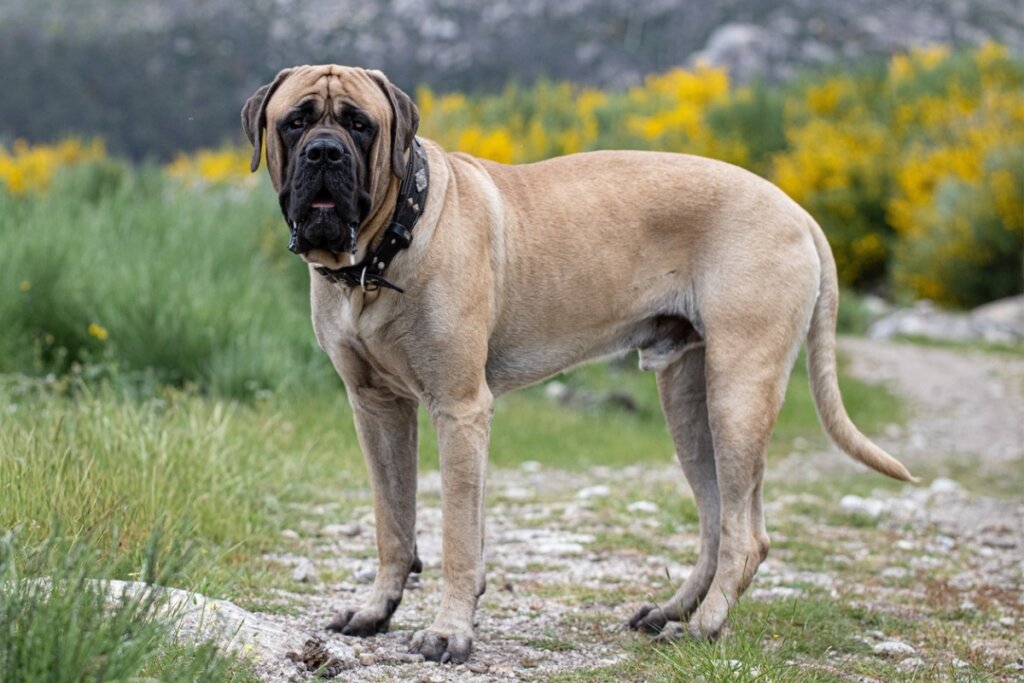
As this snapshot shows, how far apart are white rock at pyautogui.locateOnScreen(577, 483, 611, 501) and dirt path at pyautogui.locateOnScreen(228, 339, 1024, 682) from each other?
0.02 m

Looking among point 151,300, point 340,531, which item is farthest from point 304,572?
point 151,300

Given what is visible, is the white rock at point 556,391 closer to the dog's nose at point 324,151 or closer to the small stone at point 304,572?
the small stone at point 304,572

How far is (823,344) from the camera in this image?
466cm

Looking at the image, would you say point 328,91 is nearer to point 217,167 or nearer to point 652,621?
point 652,621

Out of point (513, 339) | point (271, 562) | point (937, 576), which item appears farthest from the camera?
point (937, 576)

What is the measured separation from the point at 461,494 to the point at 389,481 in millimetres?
463

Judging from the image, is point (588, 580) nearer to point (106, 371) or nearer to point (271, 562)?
point (271, 562)

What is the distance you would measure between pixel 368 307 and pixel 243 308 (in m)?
5.53

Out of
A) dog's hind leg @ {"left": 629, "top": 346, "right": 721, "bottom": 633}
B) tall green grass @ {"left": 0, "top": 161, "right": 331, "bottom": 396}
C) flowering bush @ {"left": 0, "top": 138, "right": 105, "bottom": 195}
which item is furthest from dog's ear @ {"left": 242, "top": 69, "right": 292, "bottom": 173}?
flowering bush @ {"left": 0, "top": 138, "right": 105, "bottom": 195}

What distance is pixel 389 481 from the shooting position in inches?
170

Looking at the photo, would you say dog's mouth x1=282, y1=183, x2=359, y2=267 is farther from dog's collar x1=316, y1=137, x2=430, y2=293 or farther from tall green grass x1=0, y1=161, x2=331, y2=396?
tall green grass x1=0, y1=161, x2=331, y2=396

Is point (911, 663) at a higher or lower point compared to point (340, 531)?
higher

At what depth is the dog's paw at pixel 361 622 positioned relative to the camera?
4.14 meters

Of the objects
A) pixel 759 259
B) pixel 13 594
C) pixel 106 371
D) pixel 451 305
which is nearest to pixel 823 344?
pixel 759 259
